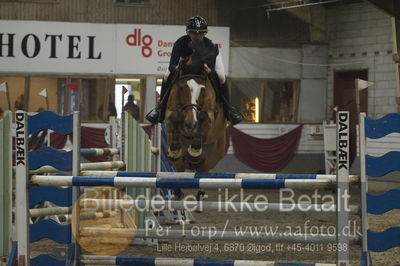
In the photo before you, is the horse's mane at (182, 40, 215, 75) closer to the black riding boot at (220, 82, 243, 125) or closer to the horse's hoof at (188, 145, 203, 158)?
the black riding boot at (220, 82, 243, 125)

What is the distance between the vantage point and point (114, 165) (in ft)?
22.5

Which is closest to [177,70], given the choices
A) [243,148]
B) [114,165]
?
[114,165]

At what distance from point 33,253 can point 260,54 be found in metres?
11.4

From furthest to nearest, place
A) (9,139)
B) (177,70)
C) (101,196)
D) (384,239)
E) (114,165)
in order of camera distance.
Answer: (101,196) → (114,165) → (177,70) → (9,139) → (384,239)

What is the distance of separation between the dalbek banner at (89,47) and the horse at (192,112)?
36.3 ft

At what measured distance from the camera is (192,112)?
5863mm

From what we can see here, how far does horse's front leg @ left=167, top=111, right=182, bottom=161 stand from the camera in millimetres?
5973

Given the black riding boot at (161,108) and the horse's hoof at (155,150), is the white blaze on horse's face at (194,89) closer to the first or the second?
the black riding boot at (161,108)

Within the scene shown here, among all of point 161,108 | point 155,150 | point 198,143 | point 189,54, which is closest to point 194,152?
point 198,143

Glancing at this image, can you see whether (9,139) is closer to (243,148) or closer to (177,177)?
(177,177)

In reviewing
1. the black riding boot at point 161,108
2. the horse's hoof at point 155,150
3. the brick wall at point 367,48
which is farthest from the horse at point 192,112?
the brick wall at point 367,48

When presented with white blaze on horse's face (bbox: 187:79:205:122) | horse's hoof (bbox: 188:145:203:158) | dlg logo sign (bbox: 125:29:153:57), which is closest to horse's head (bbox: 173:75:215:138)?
white blaze on horse's face (bbox: 187:79:205:122)

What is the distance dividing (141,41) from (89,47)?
124 centimetres

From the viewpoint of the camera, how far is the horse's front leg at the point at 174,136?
5973mm
